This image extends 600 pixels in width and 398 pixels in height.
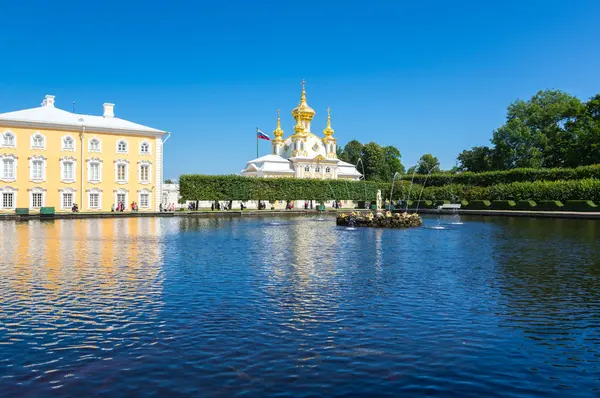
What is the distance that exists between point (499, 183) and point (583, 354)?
63.9 meters

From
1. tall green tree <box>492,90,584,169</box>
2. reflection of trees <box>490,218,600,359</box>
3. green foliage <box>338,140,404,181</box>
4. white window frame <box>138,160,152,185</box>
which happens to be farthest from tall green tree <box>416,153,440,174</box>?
reflection of trees <box>490,218,600,359</box>

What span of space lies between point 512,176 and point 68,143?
172ft

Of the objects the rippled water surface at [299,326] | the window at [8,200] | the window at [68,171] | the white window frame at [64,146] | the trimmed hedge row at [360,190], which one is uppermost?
the white window frame at [64,146]

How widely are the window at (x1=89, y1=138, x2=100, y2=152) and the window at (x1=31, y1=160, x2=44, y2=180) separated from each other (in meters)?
4.82

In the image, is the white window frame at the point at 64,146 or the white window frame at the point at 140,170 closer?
the white window frame at the point at 64,146

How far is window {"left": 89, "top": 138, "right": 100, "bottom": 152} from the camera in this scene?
54281 millimetres

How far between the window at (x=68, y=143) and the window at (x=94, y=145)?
1.71m

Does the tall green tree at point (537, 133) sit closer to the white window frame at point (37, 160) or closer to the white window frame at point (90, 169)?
the white window frame at point (90, 169)

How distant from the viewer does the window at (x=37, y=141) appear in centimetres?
5144

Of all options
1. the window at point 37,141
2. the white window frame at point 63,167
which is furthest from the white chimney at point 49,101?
the white window frame at point 63,167

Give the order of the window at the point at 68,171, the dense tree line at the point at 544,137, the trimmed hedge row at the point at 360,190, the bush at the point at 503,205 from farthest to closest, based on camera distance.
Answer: the dense tree line at the point at 544,137
the bush at the point at 503,205
the trimmed hedge row at the point at 360,190
the window at the point at 68,171

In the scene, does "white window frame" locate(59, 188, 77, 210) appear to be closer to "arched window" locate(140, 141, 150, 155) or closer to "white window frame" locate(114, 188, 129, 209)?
"white window frame" locate(114, 188, 129, 209)

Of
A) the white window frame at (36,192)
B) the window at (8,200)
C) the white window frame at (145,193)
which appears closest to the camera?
the window at (8,200)

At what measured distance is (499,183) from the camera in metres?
68.1
